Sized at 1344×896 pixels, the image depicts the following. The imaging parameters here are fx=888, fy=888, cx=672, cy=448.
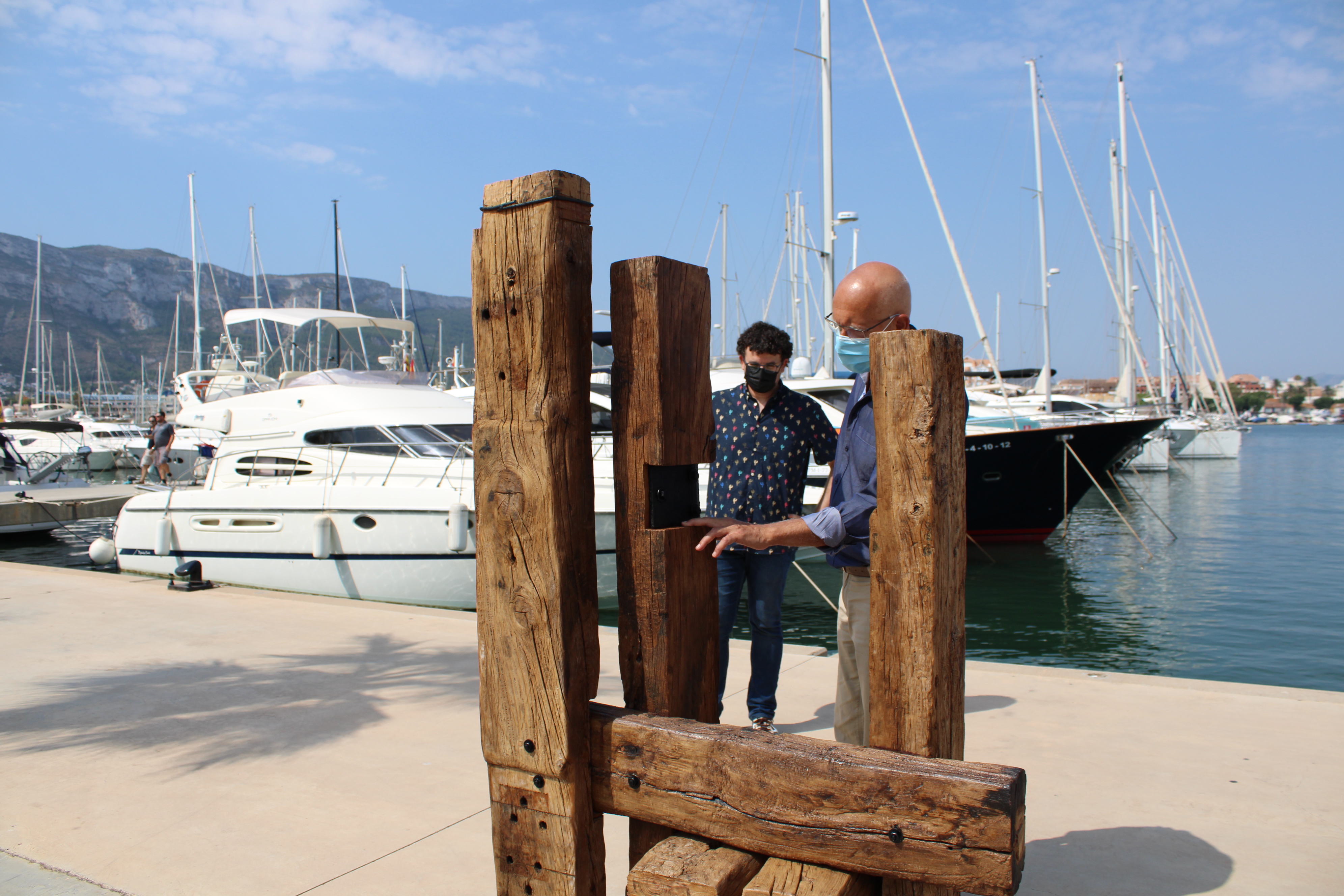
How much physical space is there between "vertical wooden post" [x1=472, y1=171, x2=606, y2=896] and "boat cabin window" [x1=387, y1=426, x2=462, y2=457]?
8.44m

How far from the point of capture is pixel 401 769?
3830 mm

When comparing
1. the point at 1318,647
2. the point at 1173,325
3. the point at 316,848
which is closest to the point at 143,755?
the point at 316,848

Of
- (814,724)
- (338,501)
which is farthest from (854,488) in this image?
(338,501)

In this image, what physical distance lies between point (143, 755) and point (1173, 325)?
166 ft

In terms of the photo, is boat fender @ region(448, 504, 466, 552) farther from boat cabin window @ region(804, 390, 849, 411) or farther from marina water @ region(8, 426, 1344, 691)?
boat cabin window @ region(804, 390, 849, 411)

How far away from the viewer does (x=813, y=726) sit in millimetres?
4258

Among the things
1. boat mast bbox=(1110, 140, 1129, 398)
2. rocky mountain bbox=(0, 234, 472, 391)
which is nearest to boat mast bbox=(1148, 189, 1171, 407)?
boat mast bbox=(1110, 140, 1129, 398)

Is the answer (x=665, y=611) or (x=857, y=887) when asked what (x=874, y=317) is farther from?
(x=857, y=887)

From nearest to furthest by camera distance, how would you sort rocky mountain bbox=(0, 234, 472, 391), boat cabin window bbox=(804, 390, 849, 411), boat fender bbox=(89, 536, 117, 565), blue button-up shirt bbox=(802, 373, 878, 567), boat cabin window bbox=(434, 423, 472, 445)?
blue button-up shirt bbox=(802, 373, 878, 567) < boat cabin window bbox=(434, 423, 472, 445) < boat fender bbox=(89, 536, 117, 565) < boat cabin window bbox=(804, 390, 849, 411) < rocky mountain bbox=(0, 234, 472, 391)

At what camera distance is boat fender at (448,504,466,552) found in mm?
8883

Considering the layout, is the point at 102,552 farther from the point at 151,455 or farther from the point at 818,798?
the point at 818,798

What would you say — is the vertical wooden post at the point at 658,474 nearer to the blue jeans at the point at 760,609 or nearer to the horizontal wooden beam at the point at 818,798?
the horizontal wooden beam at the point at 818,798

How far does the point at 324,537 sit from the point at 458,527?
1.63 meters

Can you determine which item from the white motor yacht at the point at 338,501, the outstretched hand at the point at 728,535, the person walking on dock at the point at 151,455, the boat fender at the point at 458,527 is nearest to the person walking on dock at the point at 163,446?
the person walking on dock at the point at 151,455
